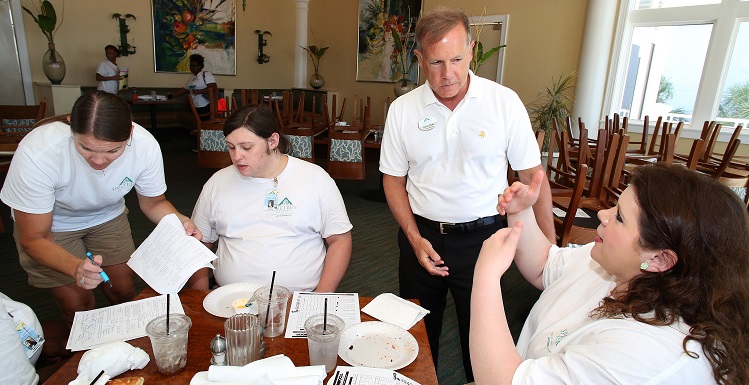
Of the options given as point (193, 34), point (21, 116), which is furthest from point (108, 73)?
point (21, 116)

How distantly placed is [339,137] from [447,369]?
2.79 m

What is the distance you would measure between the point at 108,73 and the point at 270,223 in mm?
7075

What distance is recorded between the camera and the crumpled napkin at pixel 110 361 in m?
1.00

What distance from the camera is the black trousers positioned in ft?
5.65

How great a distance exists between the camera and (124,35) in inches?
308

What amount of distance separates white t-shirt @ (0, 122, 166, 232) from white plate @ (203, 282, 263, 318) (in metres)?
0.75

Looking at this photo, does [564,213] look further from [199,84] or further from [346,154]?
[199,84]

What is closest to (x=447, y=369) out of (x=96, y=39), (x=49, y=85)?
(x=49, y=85)

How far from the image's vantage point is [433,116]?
1.75m

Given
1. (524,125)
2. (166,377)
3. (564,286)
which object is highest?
(524,125)

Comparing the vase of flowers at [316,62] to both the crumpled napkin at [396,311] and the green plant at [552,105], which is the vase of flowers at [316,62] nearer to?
the green plant at [552,105]

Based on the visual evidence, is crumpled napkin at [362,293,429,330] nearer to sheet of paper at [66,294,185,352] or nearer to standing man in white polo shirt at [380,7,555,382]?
standing man in white polo shirt at [380,7,555,382]

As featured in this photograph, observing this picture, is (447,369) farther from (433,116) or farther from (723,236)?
(723,236)

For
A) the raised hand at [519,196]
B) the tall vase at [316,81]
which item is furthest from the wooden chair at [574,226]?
the tall vase at [316,81]
